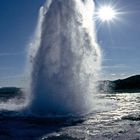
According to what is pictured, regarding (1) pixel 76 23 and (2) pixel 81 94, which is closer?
(2) pixel 81 94

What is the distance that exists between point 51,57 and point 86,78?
465 centimetres

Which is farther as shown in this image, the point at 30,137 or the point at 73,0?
the point at 73,0

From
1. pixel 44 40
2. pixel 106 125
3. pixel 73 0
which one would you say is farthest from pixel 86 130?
pixel 73 0

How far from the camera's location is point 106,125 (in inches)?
955

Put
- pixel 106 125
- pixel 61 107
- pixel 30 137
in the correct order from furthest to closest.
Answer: pixel 61 107, pixel 106 125, pixel 30 137

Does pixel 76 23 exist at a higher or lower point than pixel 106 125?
higher

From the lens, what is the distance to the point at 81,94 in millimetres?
38000

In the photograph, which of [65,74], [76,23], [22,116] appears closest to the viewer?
[22,116]

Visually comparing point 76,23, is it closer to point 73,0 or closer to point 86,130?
point 73,0

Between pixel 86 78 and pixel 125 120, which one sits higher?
pixel 86 78

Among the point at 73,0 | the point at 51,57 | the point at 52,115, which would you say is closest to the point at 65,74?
the point at 51,57

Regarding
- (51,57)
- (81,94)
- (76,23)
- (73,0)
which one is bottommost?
(81,94)

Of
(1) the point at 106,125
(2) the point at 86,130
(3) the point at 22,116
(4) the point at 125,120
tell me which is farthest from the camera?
(3) the point at 22,116

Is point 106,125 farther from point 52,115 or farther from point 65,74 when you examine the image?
point 65,74
